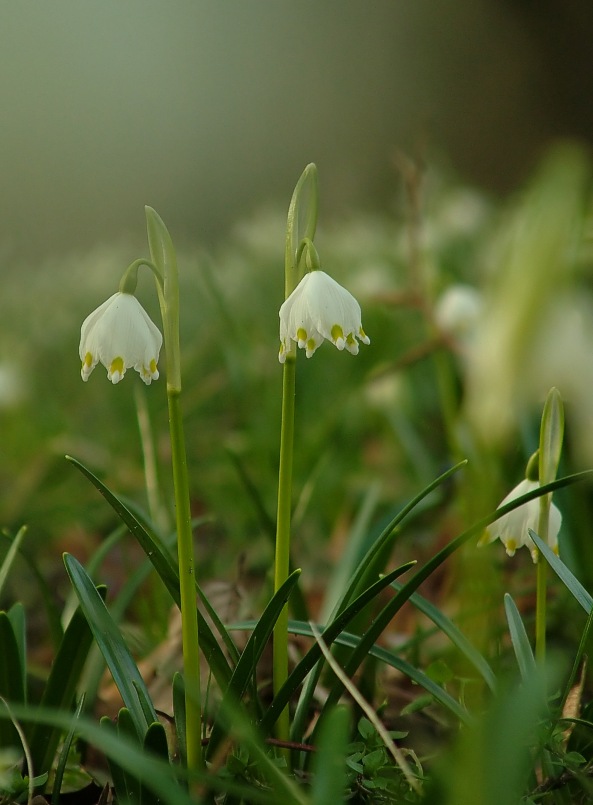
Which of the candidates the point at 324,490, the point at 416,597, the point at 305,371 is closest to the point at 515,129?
the point at 305,371

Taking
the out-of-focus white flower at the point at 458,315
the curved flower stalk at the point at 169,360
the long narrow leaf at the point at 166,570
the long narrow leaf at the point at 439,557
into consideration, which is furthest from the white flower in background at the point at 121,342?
the out-of-focus white flower at the point at 458,315

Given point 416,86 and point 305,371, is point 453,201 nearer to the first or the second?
point 305,371

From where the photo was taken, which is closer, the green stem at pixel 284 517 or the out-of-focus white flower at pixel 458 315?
the green stem at pixel 284 517

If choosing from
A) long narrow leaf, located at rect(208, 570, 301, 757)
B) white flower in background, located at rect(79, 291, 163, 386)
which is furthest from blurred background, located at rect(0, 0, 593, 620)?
white flower in background, located at rect(79, 291, 163, 386)

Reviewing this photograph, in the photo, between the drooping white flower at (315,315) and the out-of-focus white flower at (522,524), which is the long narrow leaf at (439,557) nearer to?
the out-of-focus white flower at (522,524)

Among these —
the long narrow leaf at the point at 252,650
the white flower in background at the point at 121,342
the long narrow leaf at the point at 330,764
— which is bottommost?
the long narrow leaf at the point at 330,764

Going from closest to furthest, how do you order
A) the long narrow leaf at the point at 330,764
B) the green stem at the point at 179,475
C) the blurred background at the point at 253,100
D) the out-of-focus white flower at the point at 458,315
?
the long narrow leaf at the point at 330,764
the green stem at the point at 179,475
the out-of-focus white flower at the point at 458,315
the blurred background at the point at 253,100

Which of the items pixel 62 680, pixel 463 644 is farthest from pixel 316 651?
pixel 62 680
